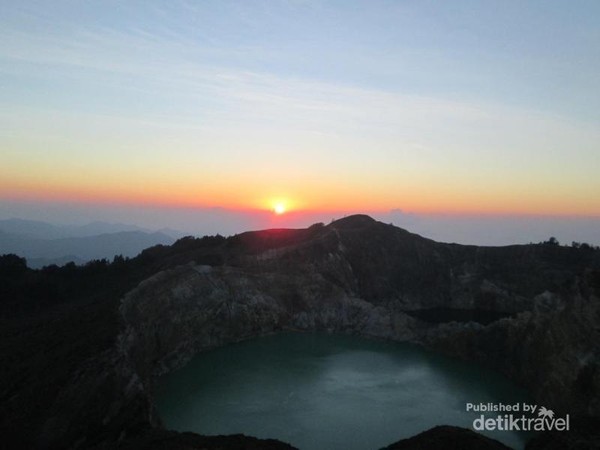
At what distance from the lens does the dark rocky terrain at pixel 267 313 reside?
27.8 meters

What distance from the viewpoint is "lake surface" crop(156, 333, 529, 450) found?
106 ft

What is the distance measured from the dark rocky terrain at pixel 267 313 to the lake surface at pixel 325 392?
2862 mm

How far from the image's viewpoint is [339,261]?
219ft

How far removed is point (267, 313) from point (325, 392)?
62.7ft

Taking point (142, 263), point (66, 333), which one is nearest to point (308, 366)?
point (66, 333)

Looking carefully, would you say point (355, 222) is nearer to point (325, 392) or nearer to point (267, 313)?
point (267, 313)

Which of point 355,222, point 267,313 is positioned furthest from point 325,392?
point 355,222

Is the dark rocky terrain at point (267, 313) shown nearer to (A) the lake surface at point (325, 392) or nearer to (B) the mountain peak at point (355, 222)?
(B) the mountain peak at point (355, 222)

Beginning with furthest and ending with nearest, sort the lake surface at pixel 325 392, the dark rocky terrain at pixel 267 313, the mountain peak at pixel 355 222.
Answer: the mountain peak at pixel 355 222, the lake surface at pixel 325 392, the dark rocky terrain at pixel 267 313

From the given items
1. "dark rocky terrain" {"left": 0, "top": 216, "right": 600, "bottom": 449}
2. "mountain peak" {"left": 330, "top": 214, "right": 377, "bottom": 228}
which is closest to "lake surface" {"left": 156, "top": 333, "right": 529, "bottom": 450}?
"dark rocky terrain" {"left": 0, "top": 216, "right": 600, "bottom": 449}

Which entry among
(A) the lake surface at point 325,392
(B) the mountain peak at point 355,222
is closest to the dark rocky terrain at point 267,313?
(B) the mountain peak at point 355,222

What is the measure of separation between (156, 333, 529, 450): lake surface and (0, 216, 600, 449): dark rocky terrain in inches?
113

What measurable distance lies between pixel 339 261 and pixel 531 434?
37.2 m

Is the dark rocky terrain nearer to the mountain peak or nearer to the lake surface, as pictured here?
the mountain peak
